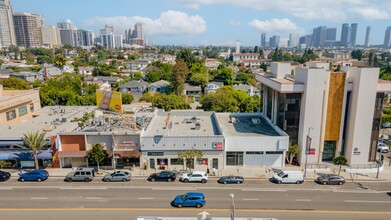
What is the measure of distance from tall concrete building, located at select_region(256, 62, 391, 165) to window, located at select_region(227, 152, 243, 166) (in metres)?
9.44

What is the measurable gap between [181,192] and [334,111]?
28.6 meters

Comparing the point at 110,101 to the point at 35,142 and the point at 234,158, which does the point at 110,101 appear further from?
the point at 234,158

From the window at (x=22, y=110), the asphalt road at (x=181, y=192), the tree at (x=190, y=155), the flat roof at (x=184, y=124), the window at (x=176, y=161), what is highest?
the window at (x=22, y=110)

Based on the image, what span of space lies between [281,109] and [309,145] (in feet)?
28.1

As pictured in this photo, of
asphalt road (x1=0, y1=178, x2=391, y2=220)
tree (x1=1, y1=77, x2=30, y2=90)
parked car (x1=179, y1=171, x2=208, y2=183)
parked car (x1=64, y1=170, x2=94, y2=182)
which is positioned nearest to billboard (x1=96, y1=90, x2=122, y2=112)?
parked car (x1=64, y1=170, x2=94, y2=182)

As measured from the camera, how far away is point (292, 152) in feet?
144

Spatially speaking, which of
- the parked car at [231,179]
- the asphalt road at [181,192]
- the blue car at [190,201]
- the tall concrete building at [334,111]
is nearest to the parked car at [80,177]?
the asphalt road at [181,192]

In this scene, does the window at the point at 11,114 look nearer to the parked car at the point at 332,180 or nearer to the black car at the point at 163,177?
the black car at the point at 163,177

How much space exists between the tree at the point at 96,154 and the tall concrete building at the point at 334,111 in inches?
1176

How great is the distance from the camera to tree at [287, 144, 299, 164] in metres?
43.9

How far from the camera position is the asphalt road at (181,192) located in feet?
97.3

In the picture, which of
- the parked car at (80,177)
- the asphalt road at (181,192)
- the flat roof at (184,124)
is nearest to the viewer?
the asphalt road at (181,192)

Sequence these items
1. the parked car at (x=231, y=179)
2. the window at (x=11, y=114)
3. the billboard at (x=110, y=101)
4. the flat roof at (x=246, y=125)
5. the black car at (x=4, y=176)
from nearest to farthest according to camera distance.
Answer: the parked car at (x=231, y=179), the black car at (x=4, y=176), the billboard at (x=110, y=101), the flat roof at (x=246, y=125), the window at (x=11, y=114)

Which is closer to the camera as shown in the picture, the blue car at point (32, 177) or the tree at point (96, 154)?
the blue car at point (32, 177)
